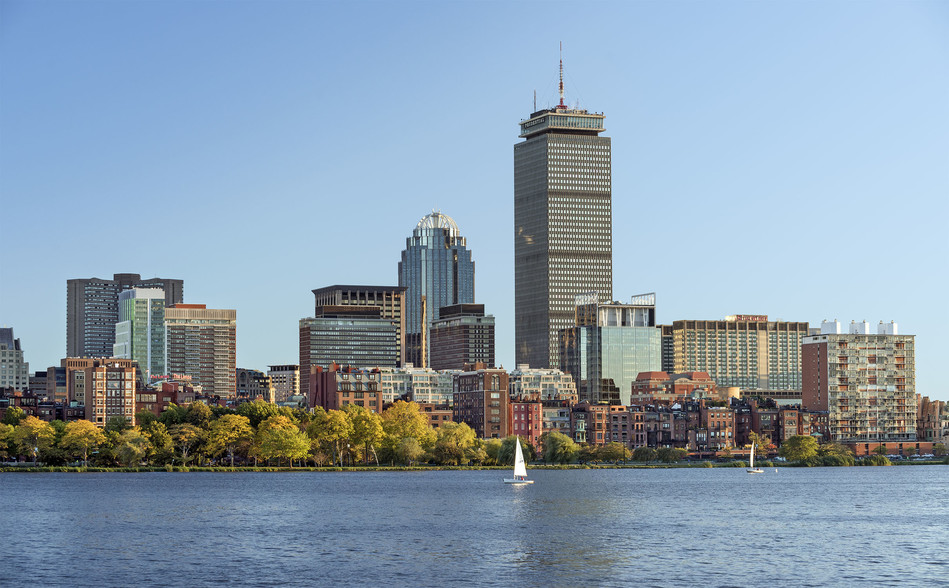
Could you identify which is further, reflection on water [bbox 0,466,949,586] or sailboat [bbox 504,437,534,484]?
sailboat [bbox 504,437,534,484]

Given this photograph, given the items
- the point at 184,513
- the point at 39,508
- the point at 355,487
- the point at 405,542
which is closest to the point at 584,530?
the point at 405,542

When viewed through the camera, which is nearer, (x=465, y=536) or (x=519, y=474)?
(x=465, y=536)

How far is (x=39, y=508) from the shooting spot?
13588cm

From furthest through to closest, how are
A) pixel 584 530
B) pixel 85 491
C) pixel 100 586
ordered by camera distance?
pixel 85 491
pixel 584 530
pixel 100 586

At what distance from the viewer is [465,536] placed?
4328 inches

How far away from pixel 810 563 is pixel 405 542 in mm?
29591

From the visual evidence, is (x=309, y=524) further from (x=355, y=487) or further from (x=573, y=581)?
(x=355, y=487)

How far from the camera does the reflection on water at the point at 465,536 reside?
8638 centimetres

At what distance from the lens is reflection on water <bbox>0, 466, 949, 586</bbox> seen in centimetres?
8638

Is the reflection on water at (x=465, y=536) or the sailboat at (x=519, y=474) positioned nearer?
the reflection on water at (x=465, y=536)

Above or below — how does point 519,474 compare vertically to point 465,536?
below

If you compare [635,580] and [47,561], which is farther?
[47,561]

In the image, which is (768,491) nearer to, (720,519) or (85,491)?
(720,519)

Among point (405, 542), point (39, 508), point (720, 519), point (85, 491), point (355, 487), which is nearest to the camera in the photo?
point (405, 542)
